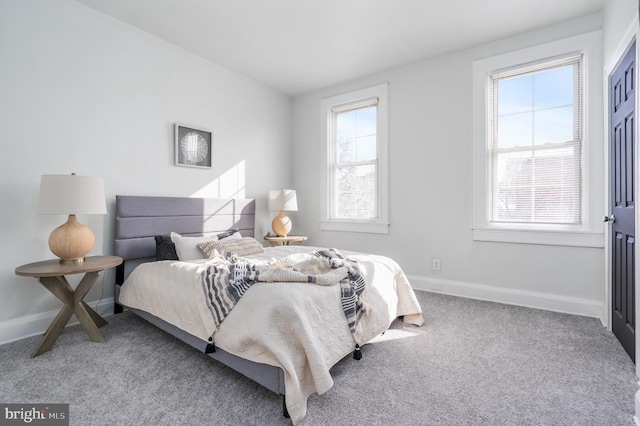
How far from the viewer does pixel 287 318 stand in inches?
61.6

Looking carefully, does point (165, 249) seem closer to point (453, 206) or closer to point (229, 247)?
point (229, 247)

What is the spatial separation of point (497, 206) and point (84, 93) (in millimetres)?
4128

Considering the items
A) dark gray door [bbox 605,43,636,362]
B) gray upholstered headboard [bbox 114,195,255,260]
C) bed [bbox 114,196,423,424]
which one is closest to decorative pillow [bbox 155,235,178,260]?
bed [bbox 114,196,423,424]

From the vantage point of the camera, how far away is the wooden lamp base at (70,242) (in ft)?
7.34

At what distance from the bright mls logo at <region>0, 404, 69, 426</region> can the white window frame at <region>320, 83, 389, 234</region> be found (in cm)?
332

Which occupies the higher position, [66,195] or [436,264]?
[66,195]

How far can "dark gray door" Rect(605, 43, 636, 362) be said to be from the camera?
2.04 metres

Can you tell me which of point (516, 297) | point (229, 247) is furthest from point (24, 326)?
point (516, 297)

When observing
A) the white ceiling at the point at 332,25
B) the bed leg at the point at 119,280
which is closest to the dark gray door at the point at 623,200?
the white ceiling at the point at 332,25

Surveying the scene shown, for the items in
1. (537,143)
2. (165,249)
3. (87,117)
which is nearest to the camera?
(87,117)

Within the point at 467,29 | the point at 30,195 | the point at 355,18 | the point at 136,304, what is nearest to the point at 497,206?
the point at 467,29

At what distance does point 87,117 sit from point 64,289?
4.82 ft

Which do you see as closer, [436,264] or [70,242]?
[70,242]

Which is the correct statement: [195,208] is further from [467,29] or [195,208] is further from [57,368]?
[467,29]
